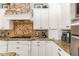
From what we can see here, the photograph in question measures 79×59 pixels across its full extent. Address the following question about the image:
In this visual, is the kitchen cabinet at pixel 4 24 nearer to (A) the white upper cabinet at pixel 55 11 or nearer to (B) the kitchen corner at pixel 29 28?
(B) the kitchen corner at pixel 29 28

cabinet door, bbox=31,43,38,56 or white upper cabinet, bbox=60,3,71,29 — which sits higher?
white upper cabinet, bbox=60,3,71,29

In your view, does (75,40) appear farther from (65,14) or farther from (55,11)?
(65,14)

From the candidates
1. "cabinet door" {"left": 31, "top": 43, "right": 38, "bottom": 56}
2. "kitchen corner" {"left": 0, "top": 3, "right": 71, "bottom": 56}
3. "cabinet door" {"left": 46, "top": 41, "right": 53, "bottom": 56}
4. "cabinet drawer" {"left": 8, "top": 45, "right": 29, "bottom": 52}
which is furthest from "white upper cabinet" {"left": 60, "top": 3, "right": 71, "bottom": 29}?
"cabinet drawer" {"left": 8, "top": 45, "right": 29, "bottom": 52}

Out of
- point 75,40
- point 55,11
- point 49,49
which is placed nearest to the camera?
point 75,40

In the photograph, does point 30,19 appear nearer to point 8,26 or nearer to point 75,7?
point 8,26

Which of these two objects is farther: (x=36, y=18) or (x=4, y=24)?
(x=36, y=18)

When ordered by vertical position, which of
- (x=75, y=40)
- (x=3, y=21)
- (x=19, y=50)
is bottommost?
(x=19, y=50)

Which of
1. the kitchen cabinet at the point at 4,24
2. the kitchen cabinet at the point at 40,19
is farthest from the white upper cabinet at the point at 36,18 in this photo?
the kitchen cabinet at the point at 4,24

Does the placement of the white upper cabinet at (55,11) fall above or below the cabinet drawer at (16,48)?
above

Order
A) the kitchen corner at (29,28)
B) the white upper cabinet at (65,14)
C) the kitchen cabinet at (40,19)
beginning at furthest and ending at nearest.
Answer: the kitchen cabinet at (40,19)
the kitchen corner at (29,28)
the white upper cabinet at (65,14)

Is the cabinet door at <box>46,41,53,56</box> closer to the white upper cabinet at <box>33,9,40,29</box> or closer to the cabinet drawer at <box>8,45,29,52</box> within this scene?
the cabinet drawer at <box>8,45,29,52</box>

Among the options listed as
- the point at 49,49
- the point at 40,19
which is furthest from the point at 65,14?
the point at 40,19

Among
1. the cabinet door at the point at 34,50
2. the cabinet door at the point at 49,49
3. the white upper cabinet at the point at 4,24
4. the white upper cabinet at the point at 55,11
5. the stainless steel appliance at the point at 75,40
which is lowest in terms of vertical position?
the cabinet door at the point at 34,50

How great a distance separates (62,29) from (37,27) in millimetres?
605
